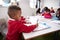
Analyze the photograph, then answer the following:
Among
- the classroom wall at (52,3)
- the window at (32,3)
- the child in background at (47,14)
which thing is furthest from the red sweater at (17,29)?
the window at (32,3)

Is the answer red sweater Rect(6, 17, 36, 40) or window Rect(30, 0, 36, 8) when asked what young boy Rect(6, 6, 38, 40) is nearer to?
red sweater Rect(6, 17, 36, 40)

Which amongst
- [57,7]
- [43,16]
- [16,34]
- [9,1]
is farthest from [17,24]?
[9,1]

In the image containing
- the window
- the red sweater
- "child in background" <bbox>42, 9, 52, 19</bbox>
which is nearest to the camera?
the red sweater

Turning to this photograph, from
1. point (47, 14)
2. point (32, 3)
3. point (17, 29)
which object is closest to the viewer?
point (17, 29)

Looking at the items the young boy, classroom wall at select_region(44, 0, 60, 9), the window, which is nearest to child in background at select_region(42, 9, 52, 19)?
classroom wall at select_region(44, 0, 60, 9)

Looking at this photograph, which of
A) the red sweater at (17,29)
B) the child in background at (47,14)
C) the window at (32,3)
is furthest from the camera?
the window at (32,3)

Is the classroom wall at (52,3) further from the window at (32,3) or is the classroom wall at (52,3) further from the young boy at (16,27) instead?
the young boy at (16,27)

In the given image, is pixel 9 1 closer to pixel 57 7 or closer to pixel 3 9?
pixel 3 9

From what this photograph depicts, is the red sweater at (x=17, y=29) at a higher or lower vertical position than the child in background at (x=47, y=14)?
lower

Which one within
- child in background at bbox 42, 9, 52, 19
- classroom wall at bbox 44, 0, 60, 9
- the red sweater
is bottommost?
the red sweater

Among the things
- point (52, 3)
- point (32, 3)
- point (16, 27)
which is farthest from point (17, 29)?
point (32, 3)

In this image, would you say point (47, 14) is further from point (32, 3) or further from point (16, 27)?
point (16, 27)

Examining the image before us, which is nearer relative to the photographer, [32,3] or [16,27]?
[16,27]

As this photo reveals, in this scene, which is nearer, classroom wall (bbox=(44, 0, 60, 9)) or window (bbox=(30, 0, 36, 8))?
classroom wall (bbox=(44, 0, 60, 9))
